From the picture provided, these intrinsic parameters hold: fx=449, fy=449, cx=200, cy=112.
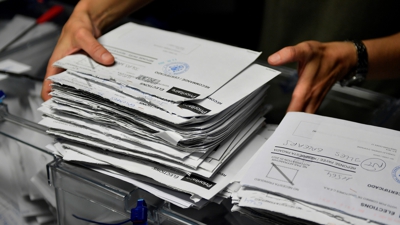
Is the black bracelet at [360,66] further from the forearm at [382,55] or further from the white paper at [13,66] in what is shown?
the white paper at [13,66]

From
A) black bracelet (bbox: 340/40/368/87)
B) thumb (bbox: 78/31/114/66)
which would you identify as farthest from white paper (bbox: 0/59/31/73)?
black bracelet (bbox: 340/40/368/87)

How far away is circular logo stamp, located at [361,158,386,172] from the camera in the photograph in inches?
24.8

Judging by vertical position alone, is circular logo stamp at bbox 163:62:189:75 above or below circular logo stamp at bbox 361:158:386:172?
above

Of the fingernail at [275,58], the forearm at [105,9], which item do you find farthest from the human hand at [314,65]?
the forearm at [105,9]

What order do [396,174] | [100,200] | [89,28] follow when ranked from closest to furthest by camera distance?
1. [396,174]
2. [100,200]
3. [89,28]

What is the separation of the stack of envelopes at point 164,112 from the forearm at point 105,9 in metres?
0.21

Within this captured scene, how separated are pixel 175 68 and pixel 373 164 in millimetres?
364

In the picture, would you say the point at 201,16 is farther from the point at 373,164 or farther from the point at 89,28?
the point at 373,164

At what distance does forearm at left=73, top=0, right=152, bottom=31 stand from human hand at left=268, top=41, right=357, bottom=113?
454 millimetres

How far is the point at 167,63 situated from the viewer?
812mm

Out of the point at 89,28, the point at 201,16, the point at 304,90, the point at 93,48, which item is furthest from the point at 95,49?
the point at 201,16

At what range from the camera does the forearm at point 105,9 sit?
1.04 meters

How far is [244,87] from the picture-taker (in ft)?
2.48

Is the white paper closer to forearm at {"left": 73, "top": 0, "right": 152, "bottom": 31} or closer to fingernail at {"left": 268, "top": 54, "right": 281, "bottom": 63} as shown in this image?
forearm at {"left": 73, "top": 0, "right": 152, "bottom": 31}
